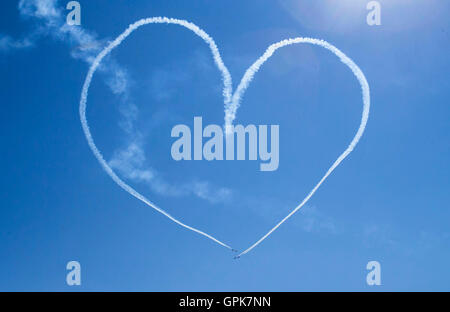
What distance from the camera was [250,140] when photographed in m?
33.3
